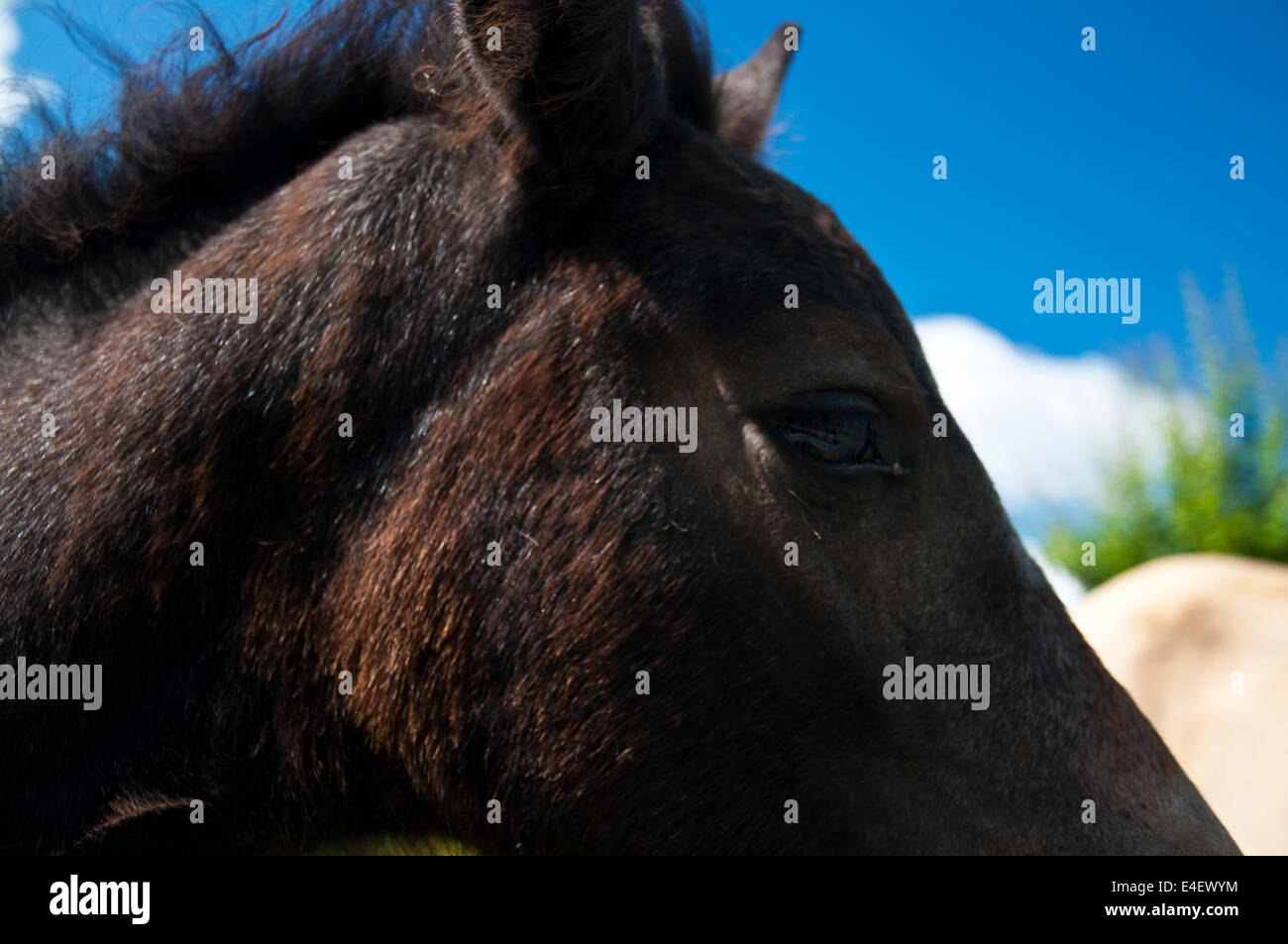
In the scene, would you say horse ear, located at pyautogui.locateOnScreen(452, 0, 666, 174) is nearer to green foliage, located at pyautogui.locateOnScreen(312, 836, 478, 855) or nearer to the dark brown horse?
the dark brown horse

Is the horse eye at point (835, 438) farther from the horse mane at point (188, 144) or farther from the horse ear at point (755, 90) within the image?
the horse ear at point (755, 90)

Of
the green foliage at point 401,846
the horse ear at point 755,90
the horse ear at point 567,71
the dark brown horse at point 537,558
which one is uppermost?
the horse ear at point 755,90

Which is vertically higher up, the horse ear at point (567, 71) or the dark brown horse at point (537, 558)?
the horse ear at point (567, 71)

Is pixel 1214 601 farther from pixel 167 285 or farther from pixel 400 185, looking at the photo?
pixel 167 285

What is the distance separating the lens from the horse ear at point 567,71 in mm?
2504

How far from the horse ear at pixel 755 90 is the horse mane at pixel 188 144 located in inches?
31.8

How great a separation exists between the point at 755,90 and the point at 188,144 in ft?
7.07

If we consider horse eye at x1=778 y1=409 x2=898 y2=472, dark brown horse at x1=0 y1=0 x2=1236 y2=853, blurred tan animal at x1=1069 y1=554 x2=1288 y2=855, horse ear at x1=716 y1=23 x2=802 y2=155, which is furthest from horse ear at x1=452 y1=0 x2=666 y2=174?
blurred tan animal at x1=1069 y1=554 x2=1288 y2=855

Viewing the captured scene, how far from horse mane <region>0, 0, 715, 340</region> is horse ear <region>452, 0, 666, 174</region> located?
1.00 ft

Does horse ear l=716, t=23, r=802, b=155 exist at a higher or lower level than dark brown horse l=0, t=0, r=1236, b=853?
higher

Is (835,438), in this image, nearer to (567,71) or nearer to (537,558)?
(537,558)

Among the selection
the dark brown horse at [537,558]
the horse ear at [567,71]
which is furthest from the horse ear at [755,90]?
the dark brown horse at [537,558]

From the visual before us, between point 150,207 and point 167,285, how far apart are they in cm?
32

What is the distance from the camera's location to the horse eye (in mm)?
2582
